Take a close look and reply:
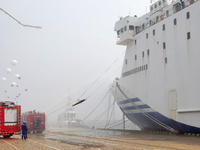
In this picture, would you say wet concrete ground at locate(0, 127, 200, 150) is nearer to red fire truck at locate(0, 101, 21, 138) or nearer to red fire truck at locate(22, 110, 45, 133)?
red fire truck at locate(0, 101, 21, 138)

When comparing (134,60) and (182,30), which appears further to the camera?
(134,60)

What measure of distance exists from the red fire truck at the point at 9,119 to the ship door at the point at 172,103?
1374 centimetres

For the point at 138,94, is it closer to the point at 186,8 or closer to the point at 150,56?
the point at 150,56

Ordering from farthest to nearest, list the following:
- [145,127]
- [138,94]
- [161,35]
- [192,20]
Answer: [145,127]
[138,94]
[161,35]
[192,20]

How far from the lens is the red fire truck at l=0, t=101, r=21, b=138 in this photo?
21062 millimetres

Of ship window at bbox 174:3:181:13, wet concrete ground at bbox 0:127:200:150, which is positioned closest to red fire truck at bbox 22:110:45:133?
wet concrete ground at bbox 0:127:200:150

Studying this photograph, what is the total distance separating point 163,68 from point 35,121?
19372 millimetres

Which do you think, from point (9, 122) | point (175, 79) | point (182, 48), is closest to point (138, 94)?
point (175, 79)

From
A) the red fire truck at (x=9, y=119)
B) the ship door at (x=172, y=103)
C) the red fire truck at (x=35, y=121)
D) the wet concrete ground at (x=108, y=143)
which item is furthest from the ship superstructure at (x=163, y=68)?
the red fire truck at (x=9, y=119)

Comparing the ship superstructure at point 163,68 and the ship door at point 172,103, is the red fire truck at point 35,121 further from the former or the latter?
the ship door at point 172,103

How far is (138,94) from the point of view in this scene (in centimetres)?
2739

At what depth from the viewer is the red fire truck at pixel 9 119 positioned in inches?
829

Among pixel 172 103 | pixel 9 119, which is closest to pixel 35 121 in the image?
pixel 9 119

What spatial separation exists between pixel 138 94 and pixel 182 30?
8.89 meters
